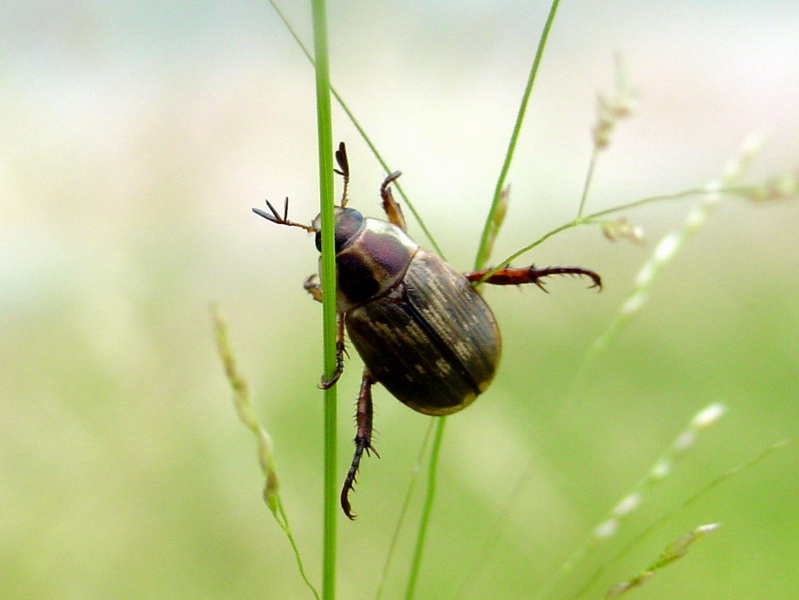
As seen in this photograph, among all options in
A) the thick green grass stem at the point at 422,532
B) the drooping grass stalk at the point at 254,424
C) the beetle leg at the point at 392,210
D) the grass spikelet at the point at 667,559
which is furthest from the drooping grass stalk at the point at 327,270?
the beetle leg at the point at 392,210

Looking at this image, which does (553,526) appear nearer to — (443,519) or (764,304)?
(443,519)

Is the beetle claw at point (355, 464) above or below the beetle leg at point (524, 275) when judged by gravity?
below

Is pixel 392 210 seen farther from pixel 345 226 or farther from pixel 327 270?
pixel 327 270

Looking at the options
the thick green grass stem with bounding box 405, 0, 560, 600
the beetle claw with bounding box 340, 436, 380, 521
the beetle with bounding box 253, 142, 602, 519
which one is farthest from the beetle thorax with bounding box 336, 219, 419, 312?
the thick green grass stem with bounding box 405, 0, 560, 600

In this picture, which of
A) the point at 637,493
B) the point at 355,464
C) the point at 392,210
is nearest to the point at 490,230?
the point at 637,493

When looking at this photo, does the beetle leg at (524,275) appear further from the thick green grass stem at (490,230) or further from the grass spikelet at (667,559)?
the grass spikelet at (667,559)

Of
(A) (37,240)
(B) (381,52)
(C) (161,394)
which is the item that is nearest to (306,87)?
(B) (381,52)

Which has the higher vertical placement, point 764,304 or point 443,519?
point 443,519
